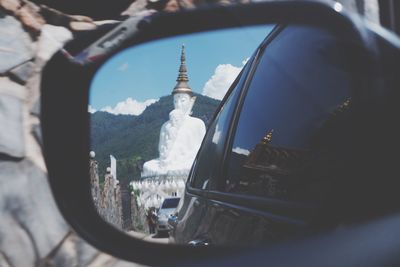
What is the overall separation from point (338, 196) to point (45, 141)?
923 millimetres

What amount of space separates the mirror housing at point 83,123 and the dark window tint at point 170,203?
2.18ft

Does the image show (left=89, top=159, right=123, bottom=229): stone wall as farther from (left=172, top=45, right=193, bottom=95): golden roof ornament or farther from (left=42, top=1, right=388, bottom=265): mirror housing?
(left=172, top=45, right=193, bottom=95): golden roof ornament

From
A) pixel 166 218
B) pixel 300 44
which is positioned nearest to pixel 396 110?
pixel 300 44

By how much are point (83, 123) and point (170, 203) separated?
32.5 inches

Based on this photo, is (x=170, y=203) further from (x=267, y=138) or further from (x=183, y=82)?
(x=267, y=138)

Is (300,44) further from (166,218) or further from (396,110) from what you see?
(166,218)

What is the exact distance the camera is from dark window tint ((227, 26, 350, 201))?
1.10 m

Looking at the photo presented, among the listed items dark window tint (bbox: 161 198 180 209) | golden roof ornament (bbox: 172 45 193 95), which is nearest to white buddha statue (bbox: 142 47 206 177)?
golden roof ornament (bbox: 172 45 193 95)

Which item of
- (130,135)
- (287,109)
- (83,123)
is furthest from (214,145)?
(287,109)

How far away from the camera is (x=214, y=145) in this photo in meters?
1.89

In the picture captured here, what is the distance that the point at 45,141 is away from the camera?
1.56 meters

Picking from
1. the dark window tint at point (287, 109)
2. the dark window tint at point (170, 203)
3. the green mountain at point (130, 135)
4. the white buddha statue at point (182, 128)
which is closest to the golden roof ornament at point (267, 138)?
the dark window tint at point (287, 109)

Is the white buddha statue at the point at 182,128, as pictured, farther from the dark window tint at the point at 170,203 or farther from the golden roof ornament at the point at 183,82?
the dark window tint at the point at 170,203

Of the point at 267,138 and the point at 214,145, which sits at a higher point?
the point at 267,138
